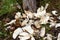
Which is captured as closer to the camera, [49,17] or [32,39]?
[32,39]

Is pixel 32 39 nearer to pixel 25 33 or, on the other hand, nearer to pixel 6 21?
pixel 25 33

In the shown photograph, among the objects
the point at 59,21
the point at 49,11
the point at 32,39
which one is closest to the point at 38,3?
the point at 49,11

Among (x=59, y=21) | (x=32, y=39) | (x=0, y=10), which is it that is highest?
(x=0, y=10)

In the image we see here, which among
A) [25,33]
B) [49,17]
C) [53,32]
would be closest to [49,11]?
[49,17]

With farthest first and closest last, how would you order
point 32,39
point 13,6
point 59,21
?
point 13,6, point 59,21, point 32,39

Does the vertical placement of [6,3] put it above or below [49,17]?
above

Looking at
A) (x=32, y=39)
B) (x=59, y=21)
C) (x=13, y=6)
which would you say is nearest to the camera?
(x=32, y=39)
